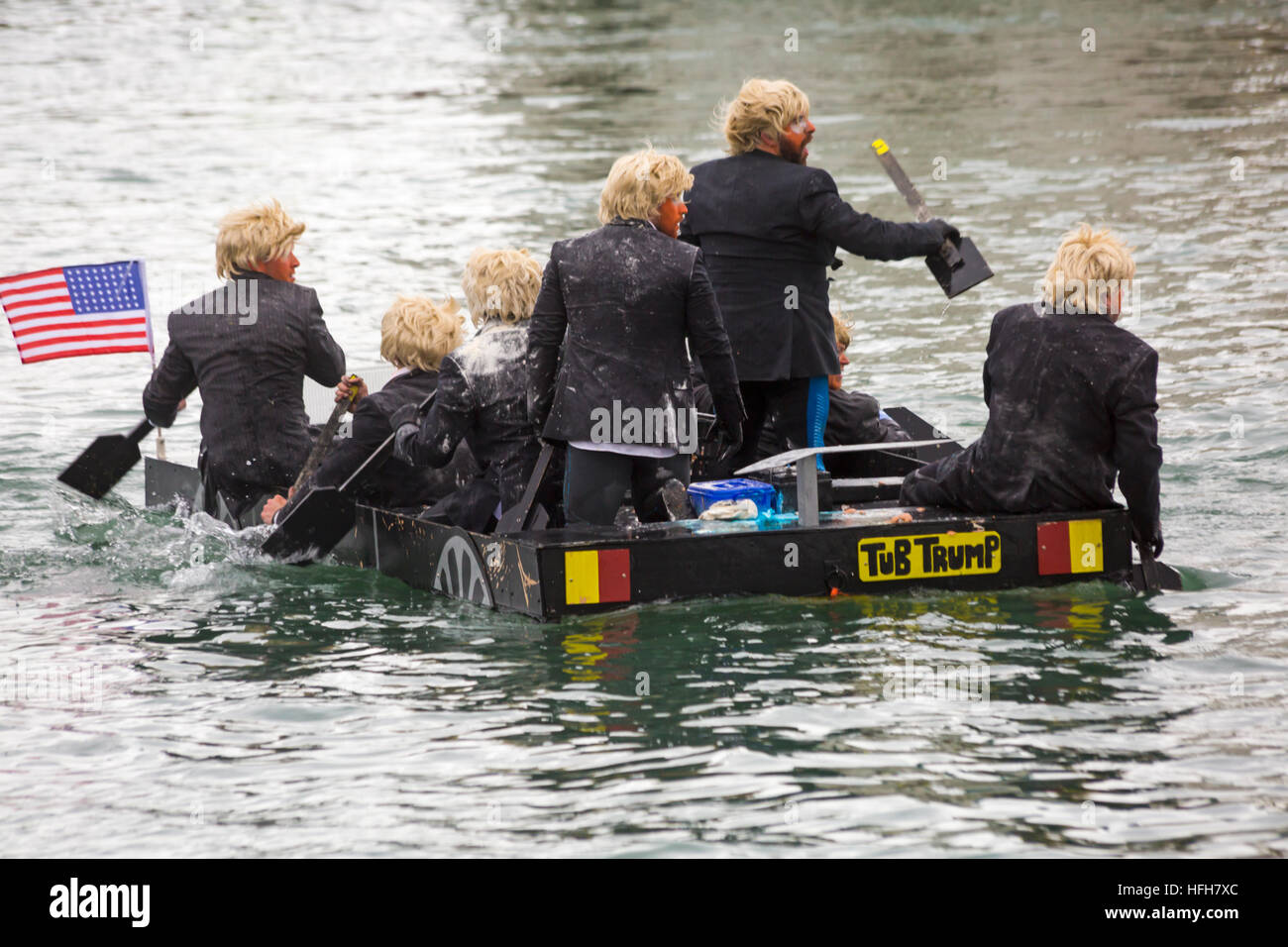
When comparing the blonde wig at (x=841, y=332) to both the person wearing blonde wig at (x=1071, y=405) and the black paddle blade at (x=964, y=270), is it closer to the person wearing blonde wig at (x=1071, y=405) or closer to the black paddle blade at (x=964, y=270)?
the black paddle blade at (x=964, y=270)

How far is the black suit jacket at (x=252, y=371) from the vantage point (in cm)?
794

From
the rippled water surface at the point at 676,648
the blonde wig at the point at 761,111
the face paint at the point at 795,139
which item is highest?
the blonde wig at the point at 761,111

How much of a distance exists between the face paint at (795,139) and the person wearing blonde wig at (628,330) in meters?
0.95

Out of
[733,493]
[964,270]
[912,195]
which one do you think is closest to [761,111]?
[912,195]

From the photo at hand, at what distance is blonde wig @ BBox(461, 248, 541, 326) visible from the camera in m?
7.10

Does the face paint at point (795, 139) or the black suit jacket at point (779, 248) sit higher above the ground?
the face paint at point (795, 139)

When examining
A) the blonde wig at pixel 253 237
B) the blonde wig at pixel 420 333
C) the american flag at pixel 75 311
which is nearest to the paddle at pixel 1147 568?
the blonde wig at pixel 420 333

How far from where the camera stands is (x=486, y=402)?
23.5 ft

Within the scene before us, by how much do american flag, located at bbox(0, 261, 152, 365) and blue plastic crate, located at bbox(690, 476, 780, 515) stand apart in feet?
10.4

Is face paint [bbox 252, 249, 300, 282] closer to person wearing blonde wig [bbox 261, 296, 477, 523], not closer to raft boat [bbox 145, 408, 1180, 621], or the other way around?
person wearing blonde wig [bbox 261, 296, 477, 523]

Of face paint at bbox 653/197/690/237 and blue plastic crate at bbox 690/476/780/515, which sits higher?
face paint at bbox 653/197/690/237

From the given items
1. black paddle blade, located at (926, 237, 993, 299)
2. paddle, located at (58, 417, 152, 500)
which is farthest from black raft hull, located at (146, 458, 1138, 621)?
paddle, located at (58, 417, 152, 500)

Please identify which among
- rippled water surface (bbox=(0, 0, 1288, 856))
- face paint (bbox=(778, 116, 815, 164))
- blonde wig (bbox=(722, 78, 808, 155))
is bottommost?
rippled water surface (bbox=(0, 0, 1288, 856))

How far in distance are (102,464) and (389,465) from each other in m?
2.15
